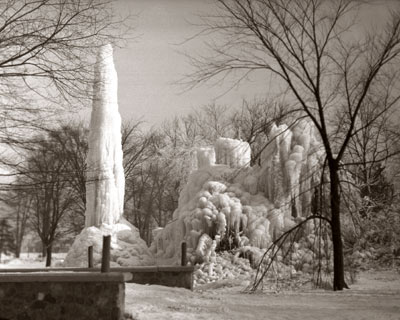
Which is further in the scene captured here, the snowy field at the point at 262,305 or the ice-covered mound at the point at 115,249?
the ice-covered mound at the point at 115,249

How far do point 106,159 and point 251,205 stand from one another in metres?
6.02

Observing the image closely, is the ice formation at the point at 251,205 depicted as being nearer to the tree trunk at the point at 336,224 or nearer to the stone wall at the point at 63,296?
the tree trunk at the point at 336,224

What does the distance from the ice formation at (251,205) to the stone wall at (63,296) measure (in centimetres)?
846

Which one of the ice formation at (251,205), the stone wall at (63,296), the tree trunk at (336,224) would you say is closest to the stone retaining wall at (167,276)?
the tree trunk at (336,224)

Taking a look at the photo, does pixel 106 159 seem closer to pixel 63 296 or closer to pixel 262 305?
pixel 262 305

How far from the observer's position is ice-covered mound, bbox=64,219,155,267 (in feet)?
55.6

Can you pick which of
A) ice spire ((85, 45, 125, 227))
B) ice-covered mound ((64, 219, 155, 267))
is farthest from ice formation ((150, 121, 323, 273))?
ice spire ((85, 45, 125, 227))

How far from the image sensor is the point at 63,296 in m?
7.48

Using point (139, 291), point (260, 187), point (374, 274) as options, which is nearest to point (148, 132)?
point (260, 187)

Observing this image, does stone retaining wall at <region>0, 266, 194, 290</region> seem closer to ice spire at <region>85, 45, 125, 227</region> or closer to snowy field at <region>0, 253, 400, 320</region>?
snowy field at <region>0, 253, 400, 320</region>

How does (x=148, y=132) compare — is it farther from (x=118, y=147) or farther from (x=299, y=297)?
(x=299, y=297)

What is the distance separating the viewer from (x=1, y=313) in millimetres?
7543

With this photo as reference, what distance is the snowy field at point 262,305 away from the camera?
25.5 feet

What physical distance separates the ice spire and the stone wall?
37.6 feet
